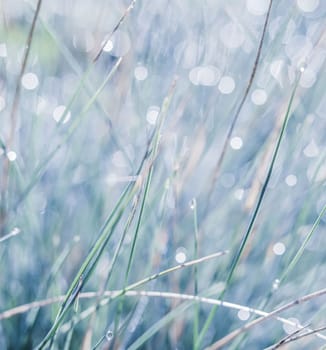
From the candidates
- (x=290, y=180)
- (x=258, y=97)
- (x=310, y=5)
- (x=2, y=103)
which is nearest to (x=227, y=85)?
(x=258, y=97)

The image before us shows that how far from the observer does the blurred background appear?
0.54 m

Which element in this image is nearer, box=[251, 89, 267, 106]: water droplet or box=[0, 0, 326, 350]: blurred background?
box=[0, 0, 326, 350]: blurred background

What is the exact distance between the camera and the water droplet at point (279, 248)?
24.5 inches

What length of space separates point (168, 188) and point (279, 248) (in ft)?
0.66

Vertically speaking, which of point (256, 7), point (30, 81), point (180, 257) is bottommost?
point (180, 257)

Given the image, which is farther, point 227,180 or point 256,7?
point 256,7

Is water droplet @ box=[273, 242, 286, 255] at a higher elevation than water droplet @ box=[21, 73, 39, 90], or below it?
below

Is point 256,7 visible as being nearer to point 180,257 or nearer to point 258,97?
point 258,97

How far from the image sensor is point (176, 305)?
528mm

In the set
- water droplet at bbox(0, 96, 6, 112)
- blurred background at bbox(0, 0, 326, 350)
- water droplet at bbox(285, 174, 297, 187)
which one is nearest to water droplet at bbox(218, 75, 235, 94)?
blurred background at bbox(0, 0, 326, 350)

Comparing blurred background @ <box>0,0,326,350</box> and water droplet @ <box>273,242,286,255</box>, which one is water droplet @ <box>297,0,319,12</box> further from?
water droplet @ <box>273,242,286,255</box>

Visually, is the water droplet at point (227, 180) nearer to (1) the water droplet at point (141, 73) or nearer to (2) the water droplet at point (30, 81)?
(1) the water droplet at point (141, 73)

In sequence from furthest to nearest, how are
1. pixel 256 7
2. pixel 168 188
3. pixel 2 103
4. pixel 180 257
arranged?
pixel 256 7 < pixel 2 103 < pixel 180 257 < pixel 168 188

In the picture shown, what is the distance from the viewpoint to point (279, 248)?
0.63 meters
